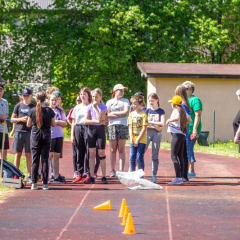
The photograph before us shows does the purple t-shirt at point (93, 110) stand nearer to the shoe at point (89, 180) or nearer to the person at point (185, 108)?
the shoe at point (89, 180)

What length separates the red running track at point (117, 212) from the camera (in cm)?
528

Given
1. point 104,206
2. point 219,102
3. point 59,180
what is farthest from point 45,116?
point 219,102

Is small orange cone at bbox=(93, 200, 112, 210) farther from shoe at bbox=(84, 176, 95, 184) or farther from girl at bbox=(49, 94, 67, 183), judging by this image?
girl at bbox=(49, 94, 67, 183)

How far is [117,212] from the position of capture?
21.0 feet

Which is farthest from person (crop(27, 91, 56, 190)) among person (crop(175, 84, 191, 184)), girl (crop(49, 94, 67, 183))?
person (crop(175, 84, 191, 184))

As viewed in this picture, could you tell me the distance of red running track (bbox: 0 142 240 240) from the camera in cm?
528

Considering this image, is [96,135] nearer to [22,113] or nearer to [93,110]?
[93,110]

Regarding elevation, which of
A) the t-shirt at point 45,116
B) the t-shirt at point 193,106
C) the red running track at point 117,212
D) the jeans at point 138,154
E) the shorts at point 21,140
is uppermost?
the t-shirt at point 193,106

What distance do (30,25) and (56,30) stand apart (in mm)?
1826

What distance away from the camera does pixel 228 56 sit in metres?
32.6

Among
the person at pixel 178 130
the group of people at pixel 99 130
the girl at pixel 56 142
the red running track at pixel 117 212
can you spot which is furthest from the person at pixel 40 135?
the person at pixel 178 130

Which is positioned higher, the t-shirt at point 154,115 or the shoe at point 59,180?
the t-shirt at point 154,115

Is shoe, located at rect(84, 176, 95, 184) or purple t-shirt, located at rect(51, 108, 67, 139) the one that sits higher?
purple t-shirt, located at rect(51, 108, 67, 139)

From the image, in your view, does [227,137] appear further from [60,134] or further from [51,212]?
[51,212]
